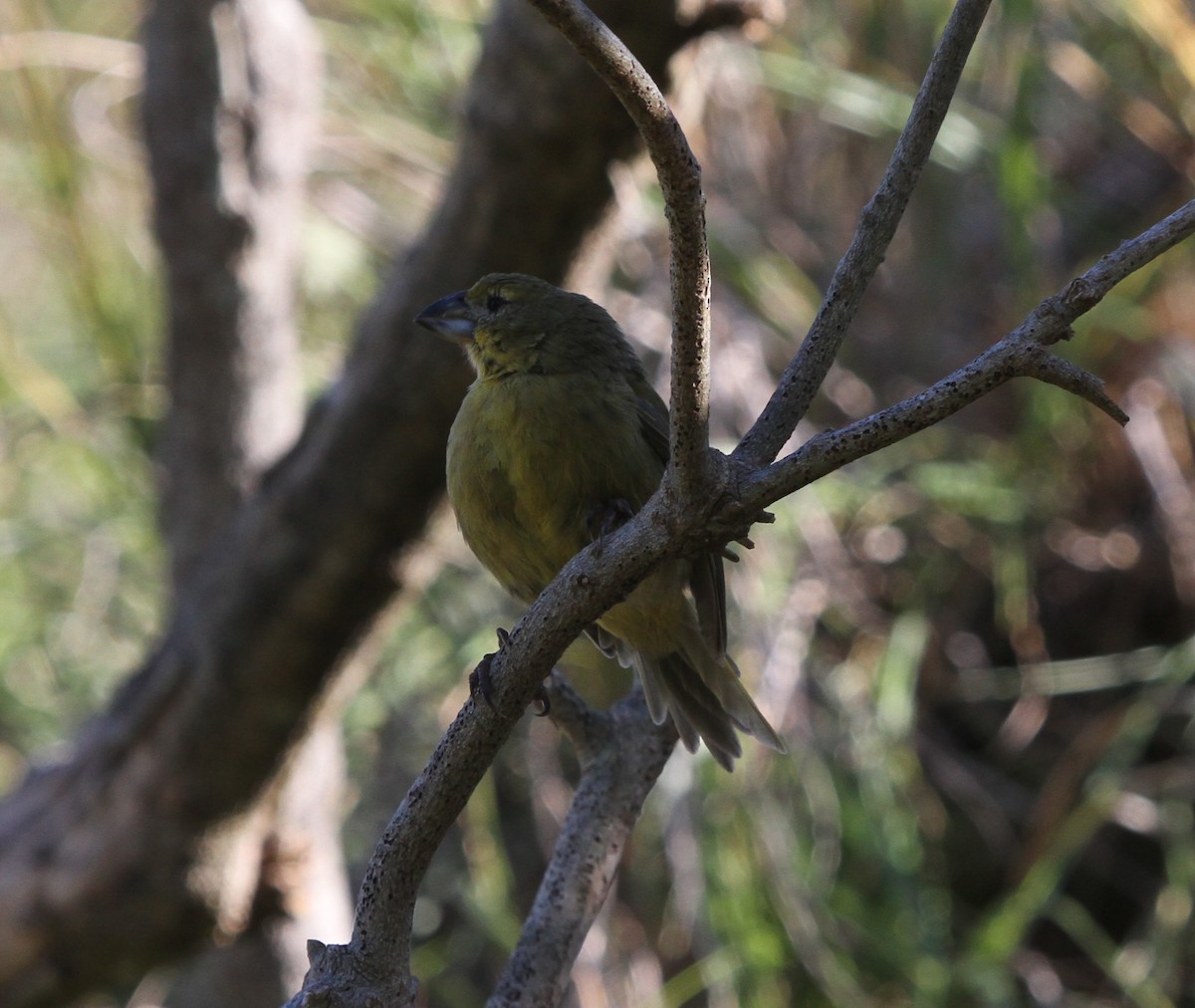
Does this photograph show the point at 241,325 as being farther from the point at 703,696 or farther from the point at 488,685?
the point at 488,685

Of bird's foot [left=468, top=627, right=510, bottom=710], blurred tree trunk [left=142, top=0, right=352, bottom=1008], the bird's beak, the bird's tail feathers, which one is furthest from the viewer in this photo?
blurred tree trunk [left=142, top=0, right=352, bottom=1008]

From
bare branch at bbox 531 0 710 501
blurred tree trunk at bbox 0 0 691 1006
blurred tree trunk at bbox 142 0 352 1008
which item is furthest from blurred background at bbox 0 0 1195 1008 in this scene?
bare branch at bbox 531 0 710 501

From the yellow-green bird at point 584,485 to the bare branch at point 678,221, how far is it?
761 mm

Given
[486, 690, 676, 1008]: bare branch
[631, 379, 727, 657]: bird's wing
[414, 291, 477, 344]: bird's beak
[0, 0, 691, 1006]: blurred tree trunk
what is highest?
[631, 379, 727, 657]: bird's wing

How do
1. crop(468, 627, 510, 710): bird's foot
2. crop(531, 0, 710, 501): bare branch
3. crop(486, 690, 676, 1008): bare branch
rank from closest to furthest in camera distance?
crop(531, 0, 710, 501): bare branch → crop(468, 627, 510, 710): bird's foot → crop(486, 690, 676, 1008): bare branch

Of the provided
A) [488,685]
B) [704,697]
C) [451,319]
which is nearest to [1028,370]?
[488,685]

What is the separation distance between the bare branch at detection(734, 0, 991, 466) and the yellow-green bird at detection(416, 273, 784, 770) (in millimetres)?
570

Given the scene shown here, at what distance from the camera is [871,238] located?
1745mm

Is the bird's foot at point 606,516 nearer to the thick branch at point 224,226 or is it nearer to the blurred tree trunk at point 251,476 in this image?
the blurred tree trunk at point 251,476

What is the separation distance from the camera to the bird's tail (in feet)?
8.23

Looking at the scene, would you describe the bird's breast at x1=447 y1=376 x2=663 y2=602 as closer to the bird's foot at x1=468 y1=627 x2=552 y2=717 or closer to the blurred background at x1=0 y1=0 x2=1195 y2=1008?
the bird's foot at x1=468 y1=627 x2=552 y2=717

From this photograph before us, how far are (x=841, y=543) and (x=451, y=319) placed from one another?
202 cm

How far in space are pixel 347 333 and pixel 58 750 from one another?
6.71 feet

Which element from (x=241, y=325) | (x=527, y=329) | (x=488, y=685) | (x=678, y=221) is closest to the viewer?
(x=678, y=221)
